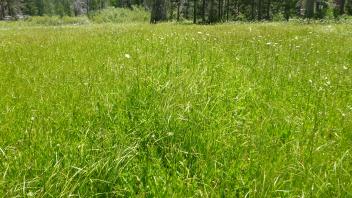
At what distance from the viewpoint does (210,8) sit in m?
35.1

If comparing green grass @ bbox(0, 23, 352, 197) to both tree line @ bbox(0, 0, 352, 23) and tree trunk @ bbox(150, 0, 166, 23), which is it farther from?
tree line @ bbox(0, 0, 352, 23)

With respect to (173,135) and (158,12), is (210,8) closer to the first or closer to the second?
(158,12)

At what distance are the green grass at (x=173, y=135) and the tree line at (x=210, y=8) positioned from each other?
2500 cm

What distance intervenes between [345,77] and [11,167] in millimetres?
5257

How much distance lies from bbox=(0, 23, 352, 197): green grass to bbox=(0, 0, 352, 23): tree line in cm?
2500

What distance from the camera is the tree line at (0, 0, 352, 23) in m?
34.9

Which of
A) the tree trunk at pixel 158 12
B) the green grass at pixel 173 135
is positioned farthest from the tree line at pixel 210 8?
the green grass at pixel 173 135

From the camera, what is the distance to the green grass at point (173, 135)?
7.78ft

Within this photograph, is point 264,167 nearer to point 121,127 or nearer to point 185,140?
point 185,140

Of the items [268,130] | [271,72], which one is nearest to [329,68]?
[271,72]

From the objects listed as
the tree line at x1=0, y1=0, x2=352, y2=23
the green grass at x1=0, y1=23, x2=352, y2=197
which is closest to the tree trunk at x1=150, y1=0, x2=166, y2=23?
the tree line at x1=0, y1=0, x2=352, y2=23

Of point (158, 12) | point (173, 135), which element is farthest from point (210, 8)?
point (173, 135)

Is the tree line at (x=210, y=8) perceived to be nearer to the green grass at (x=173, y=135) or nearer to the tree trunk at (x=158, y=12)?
the tree trunk at (x=158, y=12)

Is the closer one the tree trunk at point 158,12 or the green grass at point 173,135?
the green grass at point 173,135
